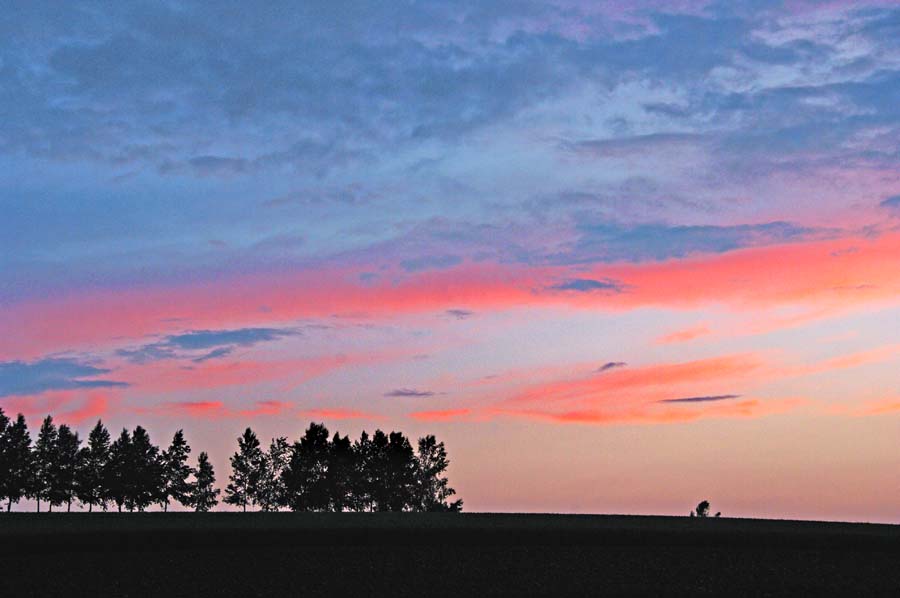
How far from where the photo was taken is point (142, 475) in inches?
5950

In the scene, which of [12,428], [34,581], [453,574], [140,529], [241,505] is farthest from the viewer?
[241,505]

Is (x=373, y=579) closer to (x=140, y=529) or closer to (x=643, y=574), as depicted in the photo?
(x=643, y=574)

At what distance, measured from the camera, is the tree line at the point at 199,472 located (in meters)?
149

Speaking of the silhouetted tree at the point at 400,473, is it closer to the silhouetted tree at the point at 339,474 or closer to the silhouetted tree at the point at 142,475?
the silhouetted tree at the point at 339,474

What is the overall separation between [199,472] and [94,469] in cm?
1656

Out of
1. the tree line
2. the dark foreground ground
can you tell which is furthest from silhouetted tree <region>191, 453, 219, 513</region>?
the dark foreground ground

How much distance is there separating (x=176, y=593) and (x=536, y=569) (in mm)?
17531

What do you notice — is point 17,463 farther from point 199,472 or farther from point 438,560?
point 438,560

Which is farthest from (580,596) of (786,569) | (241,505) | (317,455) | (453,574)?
(241,505)

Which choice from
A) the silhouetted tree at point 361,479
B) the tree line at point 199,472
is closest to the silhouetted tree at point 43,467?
the tree line at point 199,472

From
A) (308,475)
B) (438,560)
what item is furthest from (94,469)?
(438,560)

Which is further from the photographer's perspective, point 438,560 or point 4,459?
point 4,459

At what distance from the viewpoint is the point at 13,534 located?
64.3 meters

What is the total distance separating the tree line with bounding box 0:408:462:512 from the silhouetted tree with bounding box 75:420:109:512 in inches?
5.6
